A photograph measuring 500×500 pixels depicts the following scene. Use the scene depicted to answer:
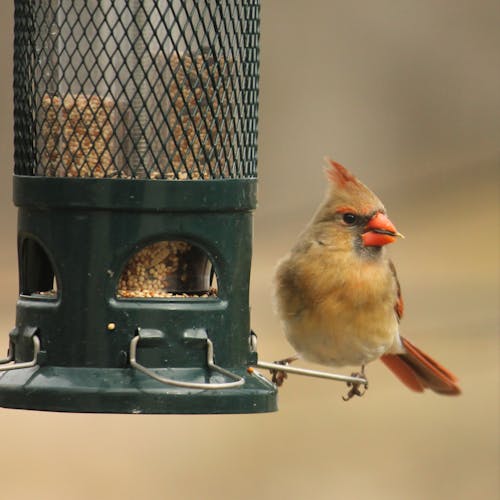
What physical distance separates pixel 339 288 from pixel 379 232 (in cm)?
32

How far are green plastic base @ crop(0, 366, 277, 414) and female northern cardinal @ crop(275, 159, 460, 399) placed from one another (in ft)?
4.65

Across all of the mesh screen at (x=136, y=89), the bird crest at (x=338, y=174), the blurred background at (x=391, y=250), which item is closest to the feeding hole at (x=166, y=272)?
the mesh screen at (x=136, y=89)

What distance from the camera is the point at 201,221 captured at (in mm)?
4625

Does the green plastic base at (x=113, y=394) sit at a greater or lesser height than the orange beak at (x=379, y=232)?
lesser

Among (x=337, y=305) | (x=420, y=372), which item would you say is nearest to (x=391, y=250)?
(x=420, y=372)

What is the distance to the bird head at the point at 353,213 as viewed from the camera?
18.5 ft

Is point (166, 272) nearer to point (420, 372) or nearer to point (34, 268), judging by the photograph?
point (34, 268)

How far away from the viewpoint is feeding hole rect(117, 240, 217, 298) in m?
4.69

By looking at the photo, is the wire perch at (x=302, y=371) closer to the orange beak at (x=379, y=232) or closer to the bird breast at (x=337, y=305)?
the orange beak at (x=379, y=232)

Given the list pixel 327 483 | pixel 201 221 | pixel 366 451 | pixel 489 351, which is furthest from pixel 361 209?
pixel 489 351

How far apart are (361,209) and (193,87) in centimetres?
122

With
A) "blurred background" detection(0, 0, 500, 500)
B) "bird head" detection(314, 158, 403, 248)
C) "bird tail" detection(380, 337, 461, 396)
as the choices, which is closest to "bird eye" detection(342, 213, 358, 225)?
"bird head" detection(314, 158, 403, 248)

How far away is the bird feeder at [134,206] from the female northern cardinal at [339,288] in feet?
3.33

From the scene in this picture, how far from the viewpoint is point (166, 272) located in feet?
15.5
